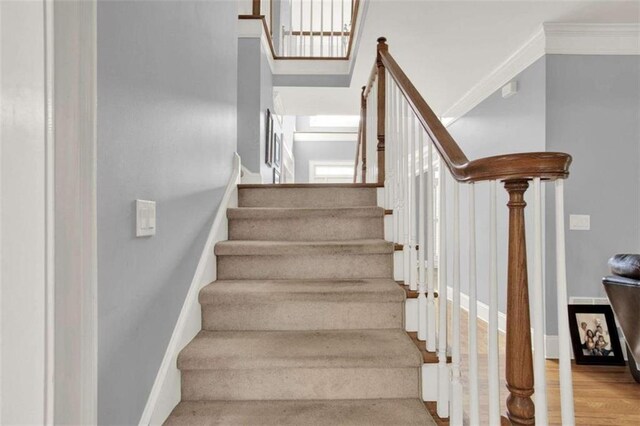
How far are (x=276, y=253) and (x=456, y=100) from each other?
3.67m

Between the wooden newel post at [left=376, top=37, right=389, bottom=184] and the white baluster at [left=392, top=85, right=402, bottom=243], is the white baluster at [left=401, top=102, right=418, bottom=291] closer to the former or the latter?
the white baluster at [left=392, top=85, right=402, bottom=243]

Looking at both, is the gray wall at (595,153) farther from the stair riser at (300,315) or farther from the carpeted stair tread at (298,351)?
the carpeted stair tread at (298,351)

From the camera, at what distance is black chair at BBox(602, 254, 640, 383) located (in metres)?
1.97

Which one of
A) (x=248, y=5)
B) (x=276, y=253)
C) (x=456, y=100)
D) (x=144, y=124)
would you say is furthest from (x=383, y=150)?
(x=456, y=100)

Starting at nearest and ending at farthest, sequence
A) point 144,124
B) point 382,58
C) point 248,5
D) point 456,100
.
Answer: point 144,124, point 382,58, point 248,5, point 456,100

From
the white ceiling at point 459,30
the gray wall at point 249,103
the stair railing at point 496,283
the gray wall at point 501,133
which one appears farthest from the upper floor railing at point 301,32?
the stair railing at point 496,283

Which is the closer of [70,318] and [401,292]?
[70,318]

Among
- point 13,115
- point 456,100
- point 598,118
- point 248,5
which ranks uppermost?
point 248,5

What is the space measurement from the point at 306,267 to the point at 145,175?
0.98 meters

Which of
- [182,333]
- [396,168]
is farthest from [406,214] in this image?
[182,333]

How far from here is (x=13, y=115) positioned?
752 mm

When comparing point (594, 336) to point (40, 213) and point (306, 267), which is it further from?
point (40, 213)

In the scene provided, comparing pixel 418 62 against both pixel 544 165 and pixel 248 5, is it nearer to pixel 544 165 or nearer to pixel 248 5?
pixel 248 5

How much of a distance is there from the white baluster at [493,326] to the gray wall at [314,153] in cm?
817
